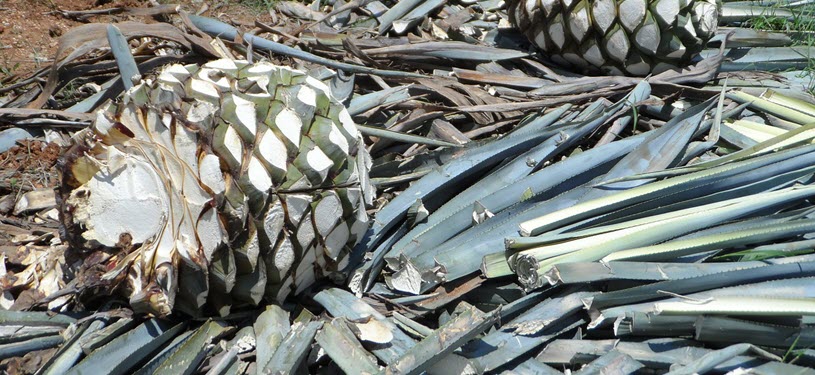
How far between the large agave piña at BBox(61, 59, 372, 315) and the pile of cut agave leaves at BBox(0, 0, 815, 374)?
0.41 ft

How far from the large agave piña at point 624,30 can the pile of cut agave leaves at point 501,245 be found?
145 millimetres

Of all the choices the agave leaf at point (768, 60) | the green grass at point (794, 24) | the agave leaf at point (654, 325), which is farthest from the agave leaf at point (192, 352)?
the green grass at point (794, 24)

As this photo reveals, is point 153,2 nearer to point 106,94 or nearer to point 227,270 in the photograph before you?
point 106,94

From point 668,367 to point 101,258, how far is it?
3.93ft

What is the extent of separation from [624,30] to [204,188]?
1.66 m

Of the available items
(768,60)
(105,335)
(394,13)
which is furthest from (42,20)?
(768,60)

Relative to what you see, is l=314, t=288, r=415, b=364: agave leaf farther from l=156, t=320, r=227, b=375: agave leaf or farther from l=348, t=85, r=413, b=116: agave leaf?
l=348, t=85, r=413, b=116: agave leaf

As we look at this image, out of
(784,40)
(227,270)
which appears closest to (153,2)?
(227,270)

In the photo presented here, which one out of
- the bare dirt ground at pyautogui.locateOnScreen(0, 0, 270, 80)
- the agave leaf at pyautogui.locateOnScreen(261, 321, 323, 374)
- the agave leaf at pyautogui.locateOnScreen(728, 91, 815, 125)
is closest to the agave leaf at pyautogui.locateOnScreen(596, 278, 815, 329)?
the agave leaf at pyautogui.locateOnScreen(261, 321, 323, 374)

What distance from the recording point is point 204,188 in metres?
1.64

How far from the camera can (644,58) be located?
2.79m

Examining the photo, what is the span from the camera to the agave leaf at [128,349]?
1.66m

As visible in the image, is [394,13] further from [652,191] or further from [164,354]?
[164,354]

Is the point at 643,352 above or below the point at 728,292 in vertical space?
below
